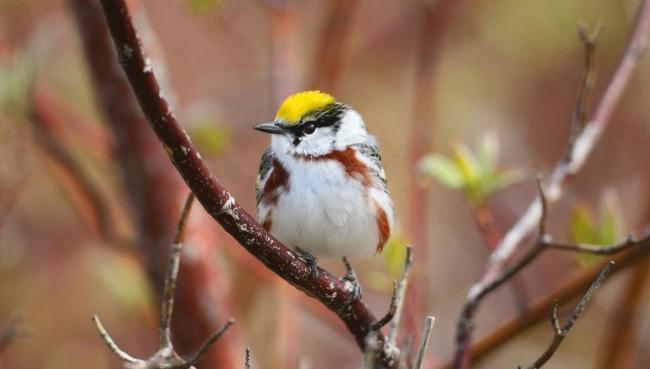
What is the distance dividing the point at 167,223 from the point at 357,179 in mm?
1047

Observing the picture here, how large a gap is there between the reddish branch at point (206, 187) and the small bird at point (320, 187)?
712 millimetres

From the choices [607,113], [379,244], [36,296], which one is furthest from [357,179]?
[36,296]

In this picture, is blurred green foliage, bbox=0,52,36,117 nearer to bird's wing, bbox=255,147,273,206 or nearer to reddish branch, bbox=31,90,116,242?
reddish branch, bbox=31,90,116,242

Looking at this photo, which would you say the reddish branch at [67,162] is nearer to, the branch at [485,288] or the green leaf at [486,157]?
the green leaf at [486,157]

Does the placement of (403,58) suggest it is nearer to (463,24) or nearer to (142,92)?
(463,24)

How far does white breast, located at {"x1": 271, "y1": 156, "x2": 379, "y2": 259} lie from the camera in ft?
10.6

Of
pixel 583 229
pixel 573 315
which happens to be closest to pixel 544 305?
pixel 583 229

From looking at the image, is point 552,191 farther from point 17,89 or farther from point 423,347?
point 17,89

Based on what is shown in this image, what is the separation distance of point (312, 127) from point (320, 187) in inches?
14.2

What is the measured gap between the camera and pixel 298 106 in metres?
3.43

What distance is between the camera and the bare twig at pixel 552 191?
9.04 ft

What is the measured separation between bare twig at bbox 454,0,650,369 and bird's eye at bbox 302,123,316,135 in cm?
92

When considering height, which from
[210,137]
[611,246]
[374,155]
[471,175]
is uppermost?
[210,137]

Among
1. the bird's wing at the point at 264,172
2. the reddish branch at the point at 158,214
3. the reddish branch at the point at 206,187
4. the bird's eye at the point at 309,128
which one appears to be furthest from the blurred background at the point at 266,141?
the reddish branch at the point at 206,187
